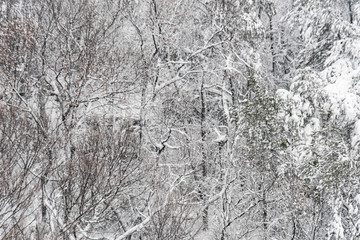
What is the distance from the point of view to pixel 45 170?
7.96 m

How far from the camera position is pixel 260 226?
43.2ft

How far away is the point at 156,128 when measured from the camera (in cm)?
1524

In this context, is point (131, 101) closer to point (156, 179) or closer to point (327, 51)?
point (156, 179)

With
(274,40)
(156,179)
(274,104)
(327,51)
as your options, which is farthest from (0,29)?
(274,40)

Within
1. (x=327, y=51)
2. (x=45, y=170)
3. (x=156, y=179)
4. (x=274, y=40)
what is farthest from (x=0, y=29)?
(x=274, y=40)

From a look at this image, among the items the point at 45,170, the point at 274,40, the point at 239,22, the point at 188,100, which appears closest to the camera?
the point at 45,170

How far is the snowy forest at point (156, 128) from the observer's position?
775 cm

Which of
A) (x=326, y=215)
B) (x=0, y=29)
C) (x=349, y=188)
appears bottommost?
(x=326, y=215)

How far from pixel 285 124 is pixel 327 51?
354 centimetres

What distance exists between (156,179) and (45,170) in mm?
3648

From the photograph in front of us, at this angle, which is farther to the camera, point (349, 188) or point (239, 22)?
point (239, 22)

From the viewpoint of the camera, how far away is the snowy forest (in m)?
7.75

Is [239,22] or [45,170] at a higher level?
[239,22]

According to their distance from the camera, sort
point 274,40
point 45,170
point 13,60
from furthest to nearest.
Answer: point 274,40, point 13,60, point 45,170
